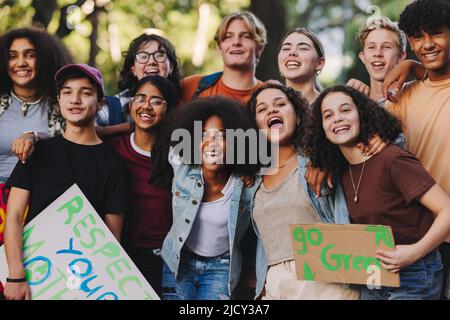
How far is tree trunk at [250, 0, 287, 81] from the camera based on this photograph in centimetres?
829

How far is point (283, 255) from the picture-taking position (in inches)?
149

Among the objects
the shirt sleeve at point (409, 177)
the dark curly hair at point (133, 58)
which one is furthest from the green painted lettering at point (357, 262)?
the dark curly hair at point (133, 58)

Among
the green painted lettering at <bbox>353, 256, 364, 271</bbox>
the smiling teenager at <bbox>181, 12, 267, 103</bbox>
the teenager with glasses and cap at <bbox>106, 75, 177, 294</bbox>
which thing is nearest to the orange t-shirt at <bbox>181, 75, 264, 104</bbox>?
the smiling teenager at <bbox>181, 12, 267, 103</bbox>

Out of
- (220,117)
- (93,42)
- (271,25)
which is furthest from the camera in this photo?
(271,25)

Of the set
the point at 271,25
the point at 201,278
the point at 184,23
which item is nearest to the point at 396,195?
the point at 201,278

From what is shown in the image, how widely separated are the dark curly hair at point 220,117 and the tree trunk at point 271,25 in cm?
427

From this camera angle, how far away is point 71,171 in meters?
3.89

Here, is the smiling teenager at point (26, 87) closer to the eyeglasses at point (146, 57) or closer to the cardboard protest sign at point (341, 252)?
the eyeglasses at point (146, 57)

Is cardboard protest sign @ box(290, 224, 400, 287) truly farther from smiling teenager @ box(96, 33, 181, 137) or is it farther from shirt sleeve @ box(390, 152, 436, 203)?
smiling teenager @ box(96, 33, 181, 137)

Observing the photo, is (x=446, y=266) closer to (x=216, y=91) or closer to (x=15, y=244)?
(x=216, y=91)

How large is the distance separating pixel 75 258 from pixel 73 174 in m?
0.50

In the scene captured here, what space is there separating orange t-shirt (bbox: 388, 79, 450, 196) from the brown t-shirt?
37 centimetres
